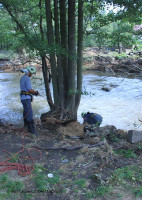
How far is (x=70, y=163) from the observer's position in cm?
459

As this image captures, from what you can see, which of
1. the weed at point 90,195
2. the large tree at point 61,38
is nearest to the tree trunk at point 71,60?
the large tree at point 61,38

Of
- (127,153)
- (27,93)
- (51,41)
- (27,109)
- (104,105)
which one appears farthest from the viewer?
(104,105)

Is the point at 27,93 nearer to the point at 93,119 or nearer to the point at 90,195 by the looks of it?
the point at 93,119

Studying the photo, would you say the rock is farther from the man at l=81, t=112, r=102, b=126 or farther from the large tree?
the large tree

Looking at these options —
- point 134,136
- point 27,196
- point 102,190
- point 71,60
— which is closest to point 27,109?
point 71,60

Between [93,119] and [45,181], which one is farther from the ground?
[45,181]

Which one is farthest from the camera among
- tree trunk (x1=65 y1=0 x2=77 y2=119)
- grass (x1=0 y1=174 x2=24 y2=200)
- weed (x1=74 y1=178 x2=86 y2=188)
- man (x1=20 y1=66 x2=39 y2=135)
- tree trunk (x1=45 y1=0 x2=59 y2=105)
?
tree trunk (x1=65 y1=0 x2=77 y2=119)

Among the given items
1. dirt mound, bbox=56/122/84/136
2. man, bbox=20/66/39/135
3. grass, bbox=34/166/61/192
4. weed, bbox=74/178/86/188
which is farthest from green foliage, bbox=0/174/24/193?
Result: dirt mound, bbox=56/122/84/136

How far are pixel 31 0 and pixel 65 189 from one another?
7268 millimetres

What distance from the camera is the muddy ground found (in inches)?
140

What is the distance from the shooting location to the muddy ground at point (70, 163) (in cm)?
355

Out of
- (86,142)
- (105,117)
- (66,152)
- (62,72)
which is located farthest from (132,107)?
(66,152)

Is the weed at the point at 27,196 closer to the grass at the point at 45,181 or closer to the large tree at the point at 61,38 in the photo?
the grass at the point at 45,181

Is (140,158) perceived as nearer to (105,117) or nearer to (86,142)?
(86,142)
